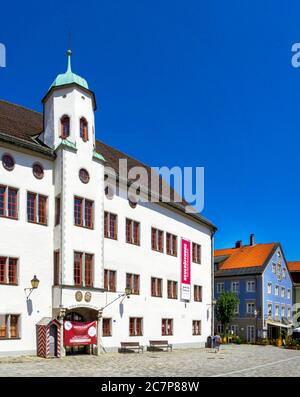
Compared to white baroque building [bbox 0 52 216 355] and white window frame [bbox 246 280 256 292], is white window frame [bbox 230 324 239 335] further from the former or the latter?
white baroque building [bbox 0 52 216 355]

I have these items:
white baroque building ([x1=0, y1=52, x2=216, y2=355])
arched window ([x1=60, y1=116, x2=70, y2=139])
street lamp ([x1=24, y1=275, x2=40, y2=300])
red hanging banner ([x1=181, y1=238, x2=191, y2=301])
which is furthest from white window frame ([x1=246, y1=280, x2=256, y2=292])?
street lamp ([x1=24, y1=275, x2=40, y2=300])

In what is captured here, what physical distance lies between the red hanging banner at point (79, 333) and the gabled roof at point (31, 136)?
30.4 ft

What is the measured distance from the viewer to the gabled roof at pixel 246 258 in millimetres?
71812

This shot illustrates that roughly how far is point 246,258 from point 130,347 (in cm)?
4061

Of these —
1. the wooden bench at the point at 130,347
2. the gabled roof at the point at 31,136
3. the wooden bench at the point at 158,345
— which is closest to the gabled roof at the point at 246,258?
the gabled roof at the point at 31,136

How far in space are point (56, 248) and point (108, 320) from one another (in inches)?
259

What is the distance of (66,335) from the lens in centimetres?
3031

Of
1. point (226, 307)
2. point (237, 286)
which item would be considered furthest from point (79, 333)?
point (237, 286)

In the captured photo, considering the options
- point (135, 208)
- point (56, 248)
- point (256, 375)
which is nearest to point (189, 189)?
point (135, 208)

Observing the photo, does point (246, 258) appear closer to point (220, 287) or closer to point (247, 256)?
point (247, 256)

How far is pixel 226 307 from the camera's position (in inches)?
2611

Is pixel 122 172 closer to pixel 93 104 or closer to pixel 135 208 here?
pixel 135 208

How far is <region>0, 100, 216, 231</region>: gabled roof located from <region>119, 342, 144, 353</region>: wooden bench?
10734 millimetres

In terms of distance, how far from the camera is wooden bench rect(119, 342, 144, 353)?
Result: 3556 centimetres
